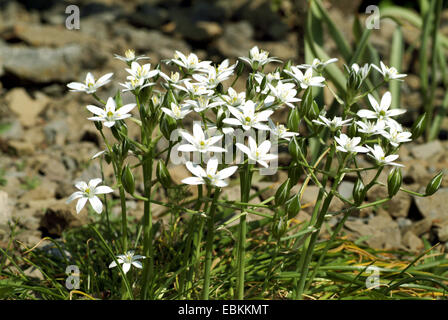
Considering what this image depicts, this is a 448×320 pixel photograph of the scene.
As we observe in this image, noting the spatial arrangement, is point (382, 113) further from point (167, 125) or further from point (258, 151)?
point (167, 125)

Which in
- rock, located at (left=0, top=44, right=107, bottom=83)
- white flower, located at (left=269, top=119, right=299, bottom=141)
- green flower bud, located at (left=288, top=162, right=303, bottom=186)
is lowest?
green flower bud, located at (left=288, top=162, right=303, bottom=186)

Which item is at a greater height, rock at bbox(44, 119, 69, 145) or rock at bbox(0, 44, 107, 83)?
rock at bbox(0, 44, 107, 83)

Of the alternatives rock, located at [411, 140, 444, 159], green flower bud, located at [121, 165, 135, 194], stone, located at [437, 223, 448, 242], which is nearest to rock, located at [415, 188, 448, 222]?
stone, located at [437, 223, 448, 242]

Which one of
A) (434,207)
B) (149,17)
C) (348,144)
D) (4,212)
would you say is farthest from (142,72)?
(149,17)

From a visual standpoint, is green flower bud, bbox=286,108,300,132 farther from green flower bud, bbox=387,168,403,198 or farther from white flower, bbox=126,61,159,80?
white flower, bbox=126,61,159,80

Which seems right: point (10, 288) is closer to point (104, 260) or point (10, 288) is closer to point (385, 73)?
point (104, 260)
